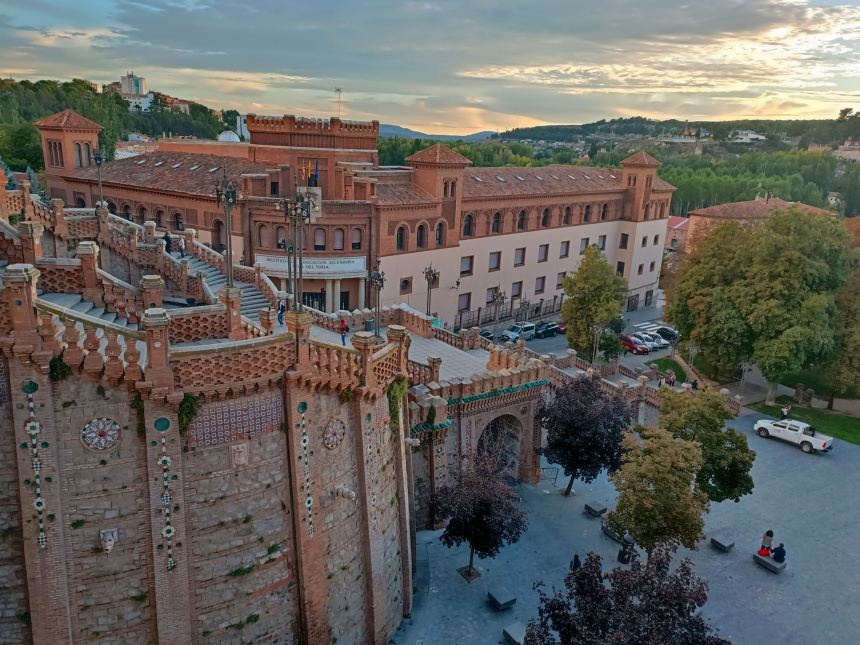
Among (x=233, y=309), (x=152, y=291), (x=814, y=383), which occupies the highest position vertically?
(x=152, y=291)

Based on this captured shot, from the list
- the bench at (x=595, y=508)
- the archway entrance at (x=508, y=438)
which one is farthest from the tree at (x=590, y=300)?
the bench at (x=595, y=508)

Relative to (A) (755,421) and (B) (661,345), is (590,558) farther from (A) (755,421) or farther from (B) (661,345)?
(B) (661,345)

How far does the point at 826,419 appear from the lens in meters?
31.1

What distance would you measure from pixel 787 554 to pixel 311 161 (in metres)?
32.1

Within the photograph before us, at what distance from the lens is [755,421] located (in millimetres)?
29938

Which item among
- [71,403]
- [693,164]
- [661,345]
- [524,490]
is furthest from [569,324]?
[693,164]

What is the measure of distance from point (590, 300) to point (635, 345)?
7404 millimetres

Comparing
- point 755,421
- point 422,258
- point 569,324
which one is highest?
point 422,258

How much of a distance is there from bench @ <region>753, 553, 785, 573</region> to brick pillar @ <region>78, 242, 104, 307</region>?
19822mm

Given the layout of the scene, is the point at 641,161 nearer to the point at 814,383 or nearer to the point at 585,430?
the point at 814,383

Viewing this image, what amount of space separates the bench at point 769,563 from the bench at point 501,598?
8.13m

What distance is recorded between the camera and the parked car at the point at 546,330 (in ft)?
140

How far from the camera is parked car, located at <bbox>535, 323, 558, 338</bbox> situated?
42.6 meters

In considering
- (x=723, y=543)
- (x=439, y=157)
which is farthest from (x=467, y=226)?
(x=723, y=543)
